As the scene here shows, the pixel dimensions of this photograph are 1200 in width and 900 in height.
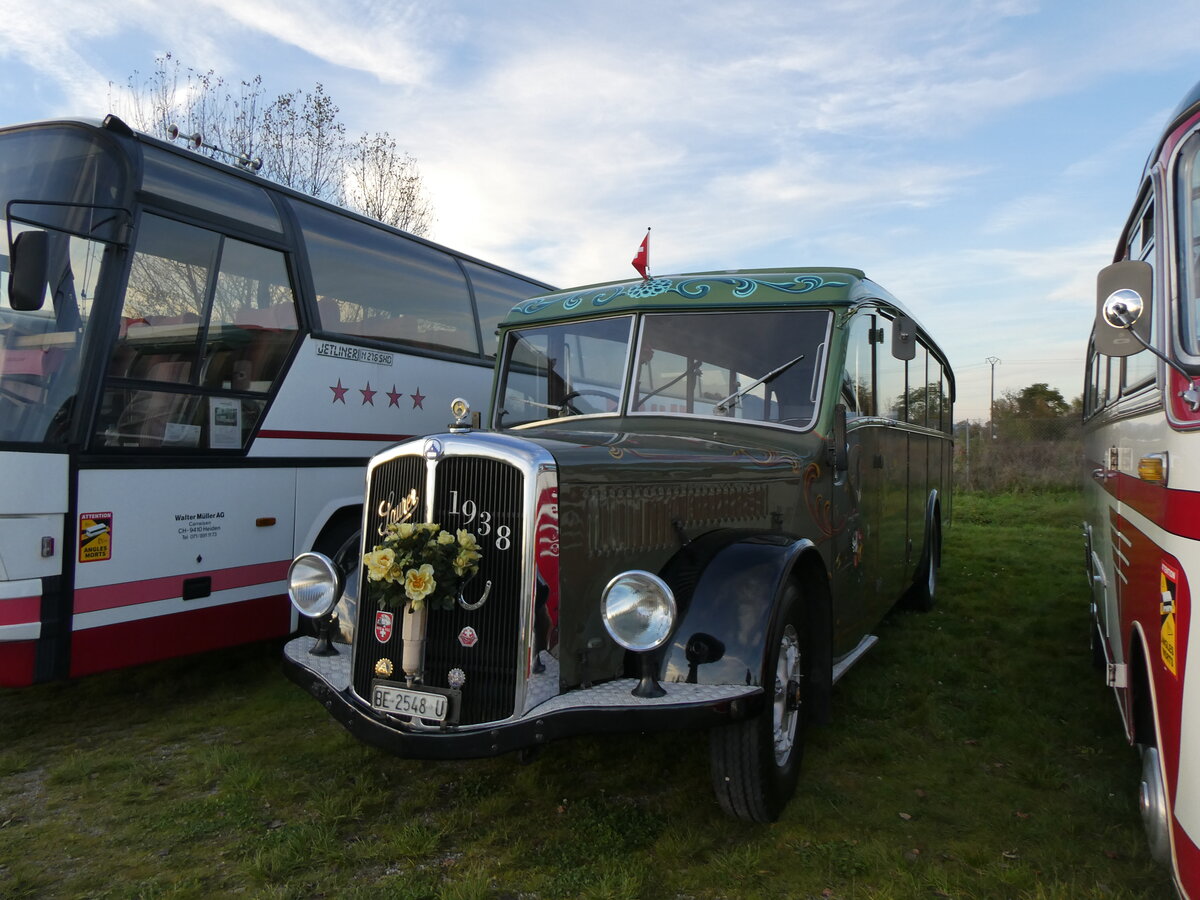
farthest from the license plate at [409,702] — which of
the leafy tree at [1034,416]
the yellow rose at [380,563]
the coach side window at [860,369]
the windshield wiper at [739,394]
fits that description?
the leafy tree at [1034,416]

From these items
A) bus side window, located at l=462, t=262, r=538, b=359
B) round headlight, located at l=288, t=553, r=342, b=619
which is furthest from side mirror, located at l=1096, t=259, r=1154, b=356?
bus side window, located at l=462, t=262, r=538, b=359

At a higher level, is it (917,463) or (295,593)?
(917,463)

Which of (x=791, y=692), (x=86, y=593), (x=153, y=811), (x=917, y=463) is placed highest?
(x=917, y=463)

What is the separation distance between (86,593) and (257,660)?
1.95 meters

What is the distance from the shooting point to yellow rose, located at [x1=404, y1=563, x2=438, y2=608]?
302 centimetres

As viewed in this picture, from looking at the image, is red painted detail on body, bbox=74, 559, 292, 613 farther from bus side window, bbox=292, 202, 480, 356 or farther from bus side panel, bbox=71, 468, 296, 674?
bus side window, bbox=292, 202, 480, 356

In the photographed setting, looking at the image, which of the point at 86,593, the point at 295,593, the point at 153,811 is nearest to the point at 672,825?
the point at 295,593

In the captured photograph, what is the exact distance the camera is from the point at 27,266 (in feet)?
13.5

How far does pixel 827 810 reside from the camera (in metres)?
3.56

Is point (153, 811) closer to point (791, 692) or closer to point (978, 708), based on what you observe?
point (791, 692)

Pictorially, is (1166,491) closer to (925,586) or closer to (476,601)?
(476,601)

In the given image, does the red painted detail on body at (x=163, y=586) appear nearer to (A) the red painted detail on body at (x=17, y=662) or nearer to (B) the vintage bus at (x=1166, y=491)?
(A) the red painted detail on body at (x=17, y=662)

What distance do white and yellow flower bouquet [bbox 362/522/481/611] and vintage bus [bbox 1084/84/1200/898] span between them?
222cm

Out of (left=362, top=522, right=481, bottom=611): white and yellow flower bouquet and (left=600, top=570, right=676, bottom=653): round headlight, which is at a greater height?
(left=362, top=522, right=481, bottom=611): white and yellow flower bouquet
